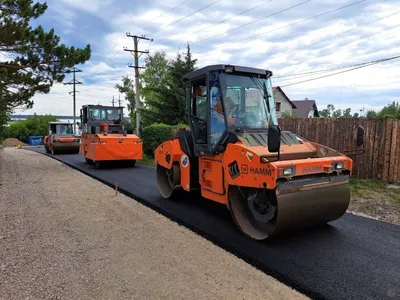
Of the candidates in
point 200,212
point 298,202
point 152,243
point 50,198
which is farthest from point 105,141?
point 298,202

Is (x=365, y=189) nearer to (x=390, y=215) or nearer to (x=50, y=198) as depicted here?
(x=390, y=215)

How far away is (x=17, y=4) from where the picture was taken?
10812 mm

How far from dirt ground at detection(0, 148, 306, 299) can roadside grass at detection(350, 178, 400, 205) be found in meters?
4.40

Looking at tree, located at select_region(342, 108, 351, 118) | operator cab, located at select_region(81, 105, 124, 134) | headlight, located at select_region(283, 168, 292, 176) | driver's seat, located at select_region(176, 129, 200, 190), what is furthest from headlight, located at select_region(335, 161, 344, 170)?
tree, located at select_region(342, 108, 351, 118)

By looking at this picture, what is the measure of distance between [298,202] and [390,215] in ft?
9.19

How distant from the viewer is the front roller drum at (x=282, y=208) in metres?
3.93

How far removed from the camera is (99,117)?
46.2ft

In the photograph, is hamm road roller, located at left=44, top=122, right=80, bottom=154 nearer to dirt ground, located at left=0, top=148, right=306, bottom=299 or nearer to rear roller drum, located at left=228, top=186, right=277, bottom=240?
dirt ground, located at left=0, top=148, right=306, bottom=299

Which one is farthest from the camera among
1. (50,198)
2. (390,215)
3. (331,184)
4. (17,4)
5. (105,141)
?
(105,141)

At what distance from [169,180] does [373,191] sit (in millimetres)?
4695

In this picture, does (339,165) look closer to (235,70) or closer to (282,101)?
(235,70)

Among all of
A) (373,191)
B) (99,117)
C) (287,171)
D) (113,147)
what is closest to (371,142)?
(373,191)

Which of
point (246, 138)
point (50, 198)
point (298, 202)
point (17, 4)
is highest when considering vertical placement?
point (17, 4)

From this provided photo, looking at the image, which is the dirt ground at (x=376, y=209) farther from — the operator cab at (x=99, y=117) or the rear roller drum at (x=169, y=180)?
the operator cab at (x=99, y=117)
